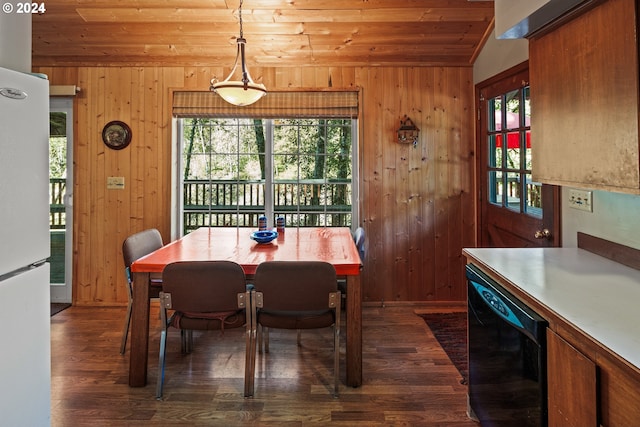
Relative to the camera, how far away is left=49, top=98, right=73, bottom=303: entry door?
4.06 metres

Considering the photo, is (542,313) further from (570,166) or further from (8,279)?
(8,279)

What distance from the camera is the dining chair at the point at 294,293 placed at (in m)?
2.29

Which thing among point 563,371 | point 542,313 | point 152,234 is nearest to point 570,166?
point 542,313

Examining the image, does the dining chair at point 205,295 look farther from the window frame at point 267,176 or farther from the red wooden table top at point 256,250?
the window frame at point 267,176

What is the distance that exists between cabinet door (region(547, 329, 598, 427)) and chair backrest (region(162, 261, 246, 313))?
4.99ft

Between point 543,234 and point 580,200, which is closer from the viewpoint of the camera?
point 580,200

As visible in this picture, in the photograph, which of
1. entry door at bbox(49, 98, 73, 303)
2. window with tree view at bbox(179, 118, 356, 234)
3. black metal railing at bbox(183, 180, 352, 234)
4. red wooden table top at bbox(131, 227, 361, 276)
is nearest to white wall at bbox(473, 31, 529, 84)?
window with tree view at bbox(179, 118, 356, 234)

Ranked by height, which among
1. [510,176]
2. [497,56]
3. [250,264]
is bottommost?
[250,264]

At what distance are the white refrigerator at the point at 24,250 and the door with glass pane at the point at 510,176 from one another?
2.45 meters

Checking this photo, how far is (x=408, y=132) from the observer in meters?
3.92

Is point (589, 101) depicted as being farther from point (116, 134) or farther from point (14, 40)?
point (116, 134)

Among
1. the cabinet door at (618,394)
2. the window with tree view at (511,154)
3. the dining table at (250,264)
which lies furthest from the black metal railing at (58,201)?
the cabinet door at (618,394)

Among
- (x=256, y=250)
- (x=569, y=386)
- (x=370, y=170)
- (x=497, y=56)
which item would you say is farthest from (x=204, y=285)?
(x=497, y=56)

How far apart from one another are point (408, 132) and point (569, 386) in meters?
2.97
